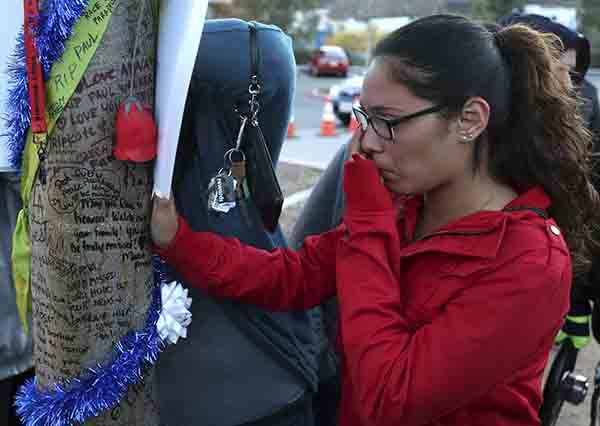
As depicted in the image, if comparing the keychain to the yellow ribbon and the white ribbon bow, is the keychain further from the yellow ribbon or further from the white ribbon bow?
the yellow ribbon

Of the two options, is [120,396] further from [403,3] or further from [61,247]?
[403,3]

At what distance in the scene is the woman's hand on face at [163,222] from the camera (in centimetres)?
126

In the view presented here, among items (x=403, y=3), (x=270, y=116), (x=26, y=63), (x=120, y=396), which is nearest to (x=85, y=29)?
(x=26, y=63)

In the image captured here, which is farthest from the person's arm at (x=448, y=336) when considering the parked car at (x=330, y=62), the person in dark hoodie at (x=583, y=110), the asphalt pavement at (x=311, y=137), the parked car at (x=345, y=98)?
the parked car at (x=330, y=62)

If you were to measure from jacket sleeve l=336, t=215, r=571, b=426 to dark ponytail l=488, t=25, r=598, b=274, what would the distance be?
7.8 inches

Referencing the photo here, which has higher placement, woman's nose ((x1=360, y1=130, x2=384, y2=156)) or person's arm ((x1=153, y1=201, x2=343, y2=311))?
woman's nose ((x1=360, y1=130, x2=384, y2=156))

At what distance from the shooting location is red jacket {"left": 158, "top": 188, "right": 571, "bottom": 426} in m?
1.25

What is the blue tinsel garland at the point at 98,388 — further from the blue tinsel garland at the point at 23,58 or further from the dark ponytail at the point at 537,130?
the dark ponytail at the point at 537,130

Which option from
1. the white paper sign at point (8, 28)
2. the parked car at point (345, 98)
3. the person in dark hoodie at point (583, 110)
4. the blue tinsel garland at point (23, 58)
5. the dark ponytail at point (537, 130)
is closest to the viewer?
the blue tinsel garland at point (23, 58)

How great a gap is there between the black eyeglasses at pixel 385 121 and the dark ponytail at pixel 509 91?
3cm

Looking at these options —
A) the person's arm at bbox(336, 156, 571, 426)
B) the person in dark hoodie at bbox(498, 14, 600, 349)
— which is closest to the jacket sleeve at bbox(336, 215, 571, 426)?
the person's arm at bbox(336, 156, 571, 426)

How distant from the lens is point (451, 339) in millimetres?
1242

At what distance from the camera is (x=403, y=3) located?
15.9 meters

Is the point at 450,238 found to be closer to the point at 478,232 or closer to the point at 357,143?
the point at 478,232
